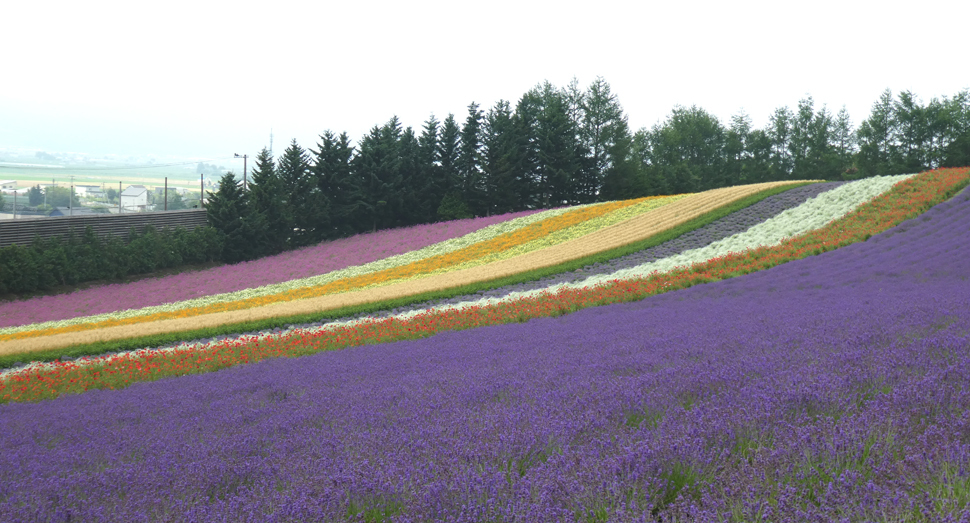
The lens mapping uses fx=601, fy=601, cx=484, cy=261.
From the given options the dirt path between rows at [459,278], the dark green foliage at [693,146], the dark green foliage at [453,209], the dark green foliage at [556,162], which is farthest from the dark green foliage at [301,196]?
the dark green foliage at [693,146]

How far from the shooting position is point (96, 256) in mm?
33938

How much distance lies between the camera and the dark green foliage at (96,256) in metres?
30.5

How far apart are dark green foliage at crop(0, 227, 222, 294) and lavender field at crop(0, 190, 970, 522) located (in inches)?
1146

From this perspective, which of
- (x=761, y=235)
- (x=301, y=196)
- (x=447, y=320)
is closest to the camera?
(x=447, y=320)

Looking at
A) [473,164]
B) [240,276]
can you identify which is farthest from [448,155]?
[240,276]

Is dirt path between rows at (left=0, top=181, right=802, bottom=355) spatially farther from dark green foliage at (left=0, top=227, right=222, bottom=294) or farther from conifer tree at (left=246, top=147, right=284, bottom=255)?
conifer tree at (left=246, top=147, right=284, bottom=255)

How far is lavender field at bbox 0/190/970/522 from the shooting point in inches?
104

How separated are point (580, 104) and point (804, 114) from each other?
32.8m

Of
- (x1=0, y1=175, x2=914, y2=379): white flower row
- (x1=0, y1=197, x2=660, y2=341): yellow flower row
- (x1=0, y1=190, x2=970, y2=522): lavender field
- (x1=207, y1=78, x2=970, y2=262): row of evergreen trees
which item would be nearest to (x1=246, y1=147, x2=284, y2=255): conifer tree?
(x1=207, y1=78, x2=970, y2=262): row of evergreen trees

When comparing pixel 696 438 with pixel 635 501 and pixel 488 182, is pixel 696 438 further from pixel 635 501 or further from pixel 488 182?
pixel 488 182

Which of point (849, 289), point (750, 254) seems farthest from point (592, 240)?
point (849, 289)

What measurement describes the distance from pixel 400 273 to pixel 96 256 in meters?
17.8

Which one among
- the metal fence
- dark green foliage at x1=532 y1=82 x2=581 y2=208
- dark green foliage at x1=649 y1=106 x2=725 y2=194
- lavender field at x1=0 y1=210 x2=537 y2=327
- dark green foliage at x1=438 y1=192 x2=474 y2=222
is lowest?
lavender field at x1=0 y1=210 x2=537 y2=327

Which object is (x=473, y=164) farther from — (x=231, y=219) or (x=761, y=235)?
(x=761, y=235)
